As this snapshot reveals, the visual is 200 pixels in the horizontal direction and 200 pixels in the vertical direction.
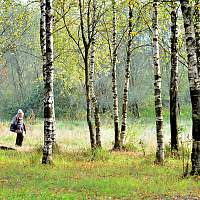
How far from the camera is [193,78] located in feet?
37.5

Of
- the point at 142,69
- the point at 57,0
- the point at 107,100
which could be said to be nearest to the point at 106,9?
the point at 57,0

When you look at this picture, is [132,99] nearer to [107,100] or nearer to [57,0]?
[107,100]

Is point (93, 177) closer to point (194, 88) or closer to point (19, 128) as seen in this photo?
point (194, 88)

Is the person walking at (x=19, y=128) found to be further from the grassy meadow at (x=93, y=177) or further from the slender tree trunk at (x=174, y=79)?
the slender tree trunk at (x=174, y=79)

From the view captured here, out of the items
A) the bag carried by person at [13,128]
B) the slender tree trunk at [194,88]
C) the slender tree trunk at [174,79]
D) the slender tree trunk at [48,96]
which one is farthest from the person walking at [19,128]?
the slender tree trunk at [194,88]

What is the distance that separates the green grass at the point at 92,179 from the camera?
31.2 ft

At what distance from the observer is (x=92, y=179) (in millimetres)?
11328

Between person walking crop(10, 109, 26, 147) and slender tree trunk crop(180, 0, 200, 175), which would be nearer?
slender tree trunk crop(180, 0, 200, 175)

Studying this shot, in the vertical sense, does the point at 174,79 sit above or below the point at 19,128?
above

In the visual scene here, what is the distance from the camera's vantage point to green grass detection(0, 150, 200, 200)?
9.50 meters

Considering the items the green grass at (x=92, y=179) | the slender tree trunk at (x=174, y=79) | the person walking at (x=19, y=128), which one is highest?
the slender tree trunk at (x=174, y=79)

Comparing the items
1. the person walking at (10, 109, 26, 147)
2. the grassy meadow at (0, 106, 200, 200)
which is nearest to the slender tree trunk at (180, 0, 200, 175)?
the grassy meadow at (0, 106, 200, 200)

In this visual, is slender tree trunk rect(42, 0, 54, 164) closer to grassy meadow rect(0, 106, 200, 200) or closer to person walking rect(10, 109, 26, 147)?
grassy meadow rect(0, 106, 200, 200)

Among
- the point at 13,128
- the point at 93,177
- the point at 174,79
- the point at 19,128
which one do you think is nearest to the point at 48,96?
the point at 93,177
